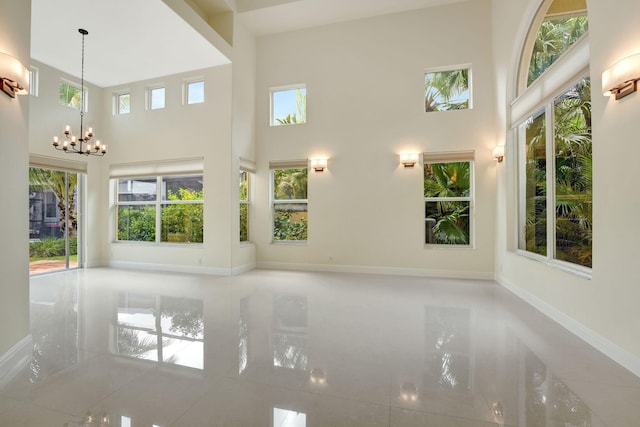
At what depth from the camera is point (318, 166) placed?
6402 millimetres

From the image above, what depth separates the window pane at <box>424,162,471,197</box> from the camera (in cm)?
590

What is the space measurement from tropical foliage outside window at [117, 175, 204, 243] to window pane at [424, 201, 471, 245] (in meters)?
4.59

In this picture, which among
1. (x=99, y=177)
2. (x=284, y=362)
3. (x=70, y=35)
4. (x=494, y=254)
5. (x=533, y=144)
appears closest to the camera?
(x=284, y=362)

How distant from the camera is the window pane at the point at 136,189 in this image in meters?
6.90

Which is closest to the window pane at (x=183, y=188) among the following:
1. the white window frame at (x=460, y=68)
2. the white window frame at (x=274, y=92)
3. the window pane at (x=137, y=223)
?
the window pane at (x=137, y=223)

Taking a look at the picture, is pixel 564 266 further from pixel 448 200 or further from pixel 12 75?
pixel 12 75

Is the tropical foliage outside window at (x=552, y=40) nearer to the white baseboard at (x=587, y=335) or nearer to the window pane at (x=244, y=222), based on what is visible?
the white baseboard at (x=587, y=335)

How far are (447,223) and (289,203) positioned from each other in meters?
3.26

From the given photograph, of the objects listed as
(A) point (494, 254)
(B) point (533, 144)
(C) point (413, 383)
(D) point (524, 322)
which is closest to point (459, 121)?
(B) point (533, 144)

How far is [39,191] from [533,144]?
870 cm

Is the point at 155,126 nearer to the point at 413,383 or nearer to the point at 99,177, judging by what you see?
the point at 99,177

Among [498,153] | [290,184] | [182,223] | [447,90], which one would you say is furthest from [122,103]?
[498,153]

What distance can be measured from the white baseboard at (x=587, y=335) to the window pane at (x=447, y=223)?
1.63 m

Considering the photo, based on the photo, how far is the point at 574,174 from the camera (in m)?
3.48
